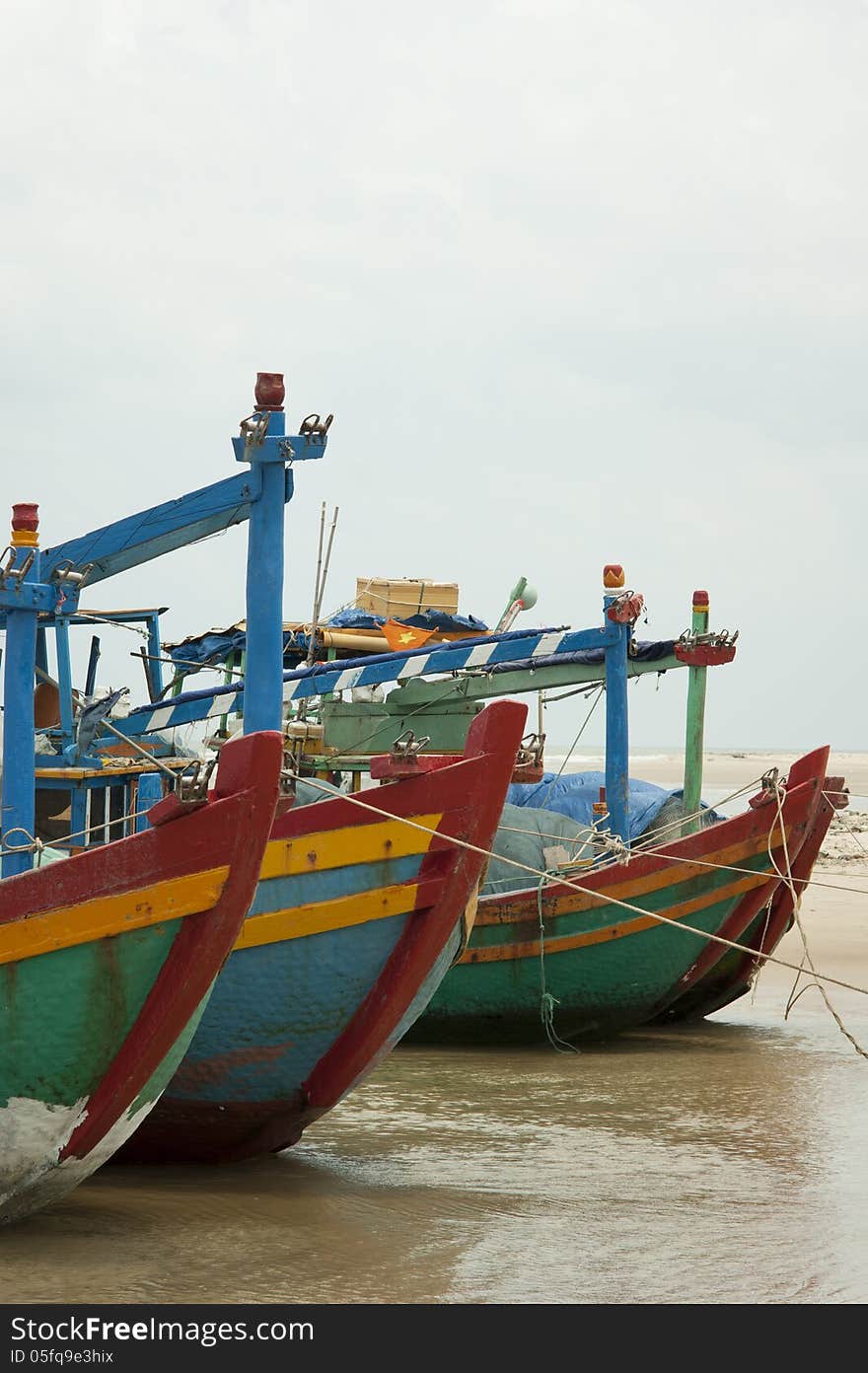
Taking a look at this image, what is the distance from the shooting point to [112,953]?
574 centimetres

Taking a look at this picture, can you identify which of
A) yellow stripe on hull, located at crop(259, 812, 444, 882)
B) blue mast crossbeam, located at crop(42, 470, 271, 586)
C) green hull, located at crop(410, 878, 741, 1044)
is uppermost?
blue mast crossbeam, located at crop(42, 470, 271, 586)

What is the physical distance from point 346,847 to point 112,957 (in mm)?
1310

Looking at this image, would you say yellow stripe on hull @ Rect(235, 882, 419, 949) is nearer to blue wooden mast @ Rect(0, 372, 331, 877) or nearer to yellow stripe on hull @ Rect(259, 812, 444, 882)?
yellow stripe on hull @ Rect(259, 812, 444, 882)

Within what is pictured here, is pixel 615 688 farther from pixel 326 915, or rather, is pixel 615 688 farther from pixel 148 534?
pixel 326 915

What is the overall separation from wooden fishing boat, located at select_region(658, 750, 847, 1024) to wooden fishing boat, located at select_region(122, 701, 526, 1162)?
4.59m

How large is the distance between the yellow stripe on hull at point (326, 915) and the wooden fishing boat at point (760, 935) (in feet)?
15.7

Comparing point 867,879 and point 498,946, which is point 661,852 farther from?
point 867,879

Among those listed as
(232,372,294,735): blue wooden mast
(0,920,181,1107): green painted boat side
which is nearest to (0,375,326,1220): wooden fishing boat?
(0,920,181,1107): green painted boat side

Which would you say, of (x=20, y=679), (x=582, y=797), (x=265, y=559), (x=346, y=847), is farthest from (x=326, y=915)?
(x=582, y=797)

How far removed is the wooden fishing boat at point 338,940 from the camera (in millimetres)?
6746

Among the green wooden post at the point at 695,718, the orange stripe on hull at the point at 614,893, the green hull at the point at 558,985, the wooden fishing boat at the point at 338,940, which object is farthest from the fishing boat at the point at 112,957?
the green wooden post at the point at 695,718

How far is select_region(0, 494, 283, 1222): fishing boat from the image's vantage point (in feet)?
18.6

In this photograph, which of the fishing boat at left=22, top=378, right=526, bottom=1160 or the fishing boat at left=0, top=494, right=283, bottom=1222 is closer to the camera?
the fishing boat at left=0, top=494, right=283, bottom=1222
